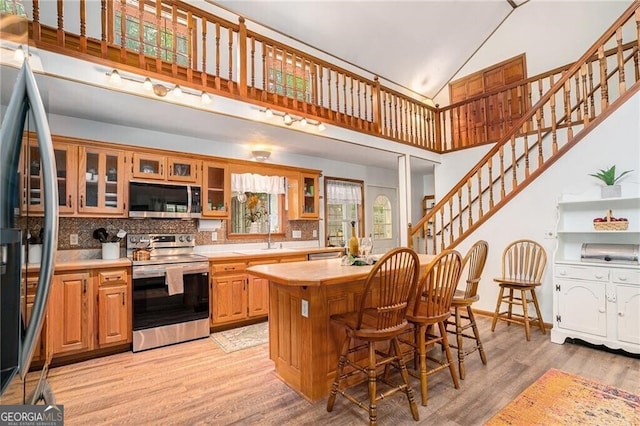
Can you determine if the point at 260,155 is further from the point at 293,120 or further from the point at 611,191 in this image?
the point at 611,191

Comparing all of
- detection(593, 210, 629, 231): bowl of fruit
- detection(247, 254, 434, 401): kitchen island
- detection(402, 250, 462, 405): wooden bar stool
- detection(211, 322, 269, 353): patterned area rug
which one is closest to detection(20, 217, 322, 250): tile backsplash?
detection(211, 322, 269, 353): patterned area rug

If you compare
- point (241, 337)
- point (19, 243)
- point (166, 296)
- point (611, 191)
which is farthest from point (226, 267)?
point (611, 191)

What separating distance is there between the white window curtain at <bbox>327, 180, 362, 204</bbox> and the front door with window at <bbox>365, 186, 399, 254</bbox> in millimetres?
284

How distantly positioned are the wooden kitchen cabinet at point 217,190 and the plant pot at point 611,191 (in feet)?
14.4

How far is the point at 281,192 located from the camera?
5.15 metres

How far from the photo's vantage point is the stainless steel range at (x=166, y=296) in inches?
129

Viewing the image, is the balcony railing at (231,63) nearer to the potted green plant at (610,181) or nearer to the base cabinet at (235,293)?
the potted green plant at (610,181)

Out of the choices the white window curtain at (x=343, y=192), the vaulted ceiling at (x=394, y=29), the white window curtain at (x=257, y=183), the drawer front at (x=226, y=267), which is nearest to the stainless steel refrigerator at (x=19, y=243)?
the drawer front at (x=226, y=267)

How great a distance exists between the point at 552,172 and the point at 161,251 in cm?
493

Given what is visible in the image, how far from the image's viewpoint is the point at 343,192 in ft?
20.3

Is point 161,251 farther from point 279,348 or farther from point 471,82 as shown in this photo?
point 471,82

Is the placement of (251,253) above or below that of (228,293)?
above

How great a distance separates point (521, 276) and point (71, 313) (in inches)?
194

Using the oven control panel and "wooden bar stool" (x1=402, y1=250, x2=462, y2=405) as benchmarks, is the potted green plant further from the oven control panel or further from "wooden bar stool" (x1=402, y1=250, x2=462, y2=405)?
the oven control panel
